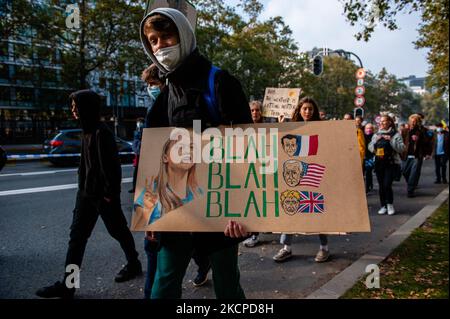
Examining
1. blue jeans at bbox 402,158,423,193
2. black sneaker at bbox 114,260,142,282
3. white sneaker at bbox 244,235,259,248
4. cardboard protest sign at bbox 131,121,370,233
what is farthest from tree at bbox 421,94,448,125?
cardboard protest sign at bbox 131,121,370,233

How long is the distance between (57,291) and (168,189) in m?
1.86

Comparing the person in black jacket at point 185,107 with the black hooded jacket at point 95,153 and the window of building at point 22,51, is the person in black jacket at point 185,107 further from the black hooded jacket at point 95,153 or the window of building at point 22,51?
the window of building at point 22,51

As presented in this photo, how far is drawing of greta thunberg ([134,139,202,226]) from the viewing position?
5.40ft

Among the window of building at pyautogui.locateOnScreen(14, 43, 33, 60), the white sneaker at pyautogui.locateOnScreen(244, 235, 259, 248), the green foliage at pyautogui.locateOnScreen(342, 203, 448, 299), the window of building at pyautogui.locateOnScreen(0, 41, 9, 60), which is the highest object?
the window of building at pyautogui.locateOnScreen(14, 43, 33, 60)

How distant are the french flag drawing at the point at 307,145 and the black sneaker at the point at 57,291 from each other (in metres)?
2.36

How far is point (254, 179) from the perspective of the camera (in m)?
1.62

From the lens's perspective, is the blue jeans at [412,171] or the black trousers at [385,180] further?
the blue jeans at [412,171]

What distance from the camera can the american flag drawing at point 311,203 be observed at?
1.55m

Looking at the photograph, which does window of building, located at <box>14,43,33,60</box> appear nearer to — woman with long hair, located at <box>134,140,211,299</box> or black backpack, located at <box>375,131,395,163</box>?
black backpack, located at <box>375,131,395,163</box>

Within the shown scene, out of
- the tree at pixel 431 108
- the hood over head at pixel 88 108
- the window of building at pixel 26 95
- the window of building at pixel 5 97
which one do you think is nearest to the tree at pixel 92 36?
A: the window of building at pixel 26 95

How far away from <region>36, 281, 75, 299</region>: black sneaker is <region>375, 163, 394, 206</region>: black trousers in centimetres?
540
